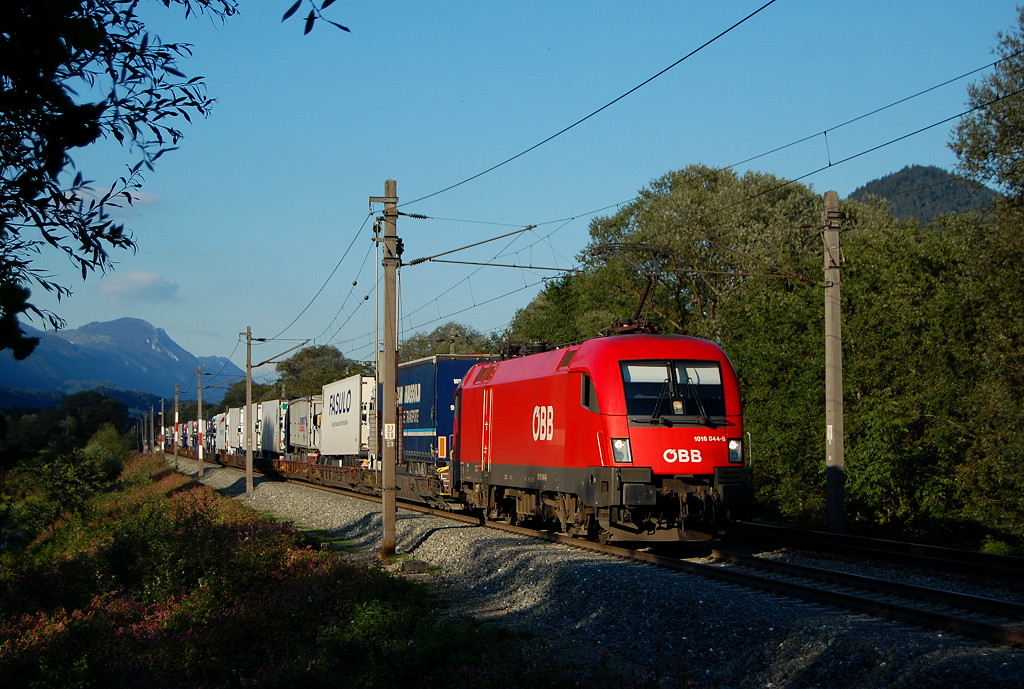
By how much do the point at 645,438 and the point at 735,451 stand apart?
61.0 inches

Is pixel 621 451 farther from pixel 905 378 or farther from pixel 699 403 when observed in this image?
pixel 905 378

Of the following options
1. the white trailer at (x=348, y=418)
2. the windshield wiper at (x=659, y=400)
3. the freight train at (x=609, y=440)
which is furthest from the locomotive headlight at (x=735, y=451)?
the white trailer at (x=348, y=418)

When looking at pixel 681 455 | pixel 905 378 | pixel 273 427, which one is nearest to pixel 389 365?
pixel 681 455

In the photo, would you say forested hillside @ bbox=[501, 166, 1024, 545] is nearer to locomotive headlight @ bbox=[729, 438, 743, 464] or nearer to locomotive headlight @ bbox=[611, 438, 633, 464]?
locomotive headlight @ bbox=[729, 438, 743, 464]

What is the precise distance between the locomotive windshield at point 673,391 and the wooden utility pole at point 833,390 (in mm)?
4417

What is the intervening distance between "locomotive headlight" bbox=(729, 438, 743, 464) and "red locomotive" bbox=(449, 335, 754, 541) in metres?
0.02

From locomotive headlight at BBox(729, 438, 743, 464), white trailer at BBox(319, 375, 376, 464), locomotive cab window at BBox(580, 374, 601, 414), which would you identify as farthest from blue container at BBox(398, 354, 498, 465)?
locomotive headlight at BBox(729, 438, 743, 464)

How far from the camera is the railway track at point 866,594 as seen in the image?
9164mm

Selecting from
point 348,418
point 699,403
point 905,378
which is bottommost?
point 348,418

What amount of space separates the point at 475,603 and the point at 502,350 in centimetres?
967

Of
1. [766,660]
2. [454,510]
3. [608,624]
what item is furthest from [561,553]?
[454,510]

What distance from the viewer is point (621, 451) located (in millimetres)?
14578

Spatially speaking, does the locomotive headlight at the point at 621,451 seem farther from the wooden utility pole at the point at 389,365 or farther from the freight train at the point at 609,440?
the wooden utility pole at the point at 389,365

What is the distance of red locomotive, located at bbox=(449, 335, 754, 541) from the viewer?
47.9ft
